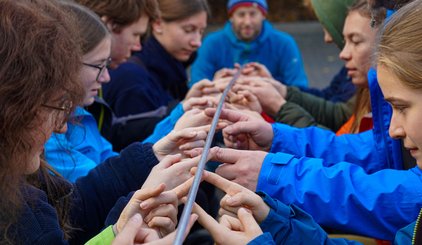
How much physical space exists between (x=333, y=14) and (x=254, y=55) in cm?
260

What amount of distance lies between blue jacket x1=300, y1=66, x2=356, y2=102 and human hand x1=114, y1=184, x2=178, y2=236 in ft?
8.83

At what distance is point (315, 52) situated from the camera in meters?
11.1

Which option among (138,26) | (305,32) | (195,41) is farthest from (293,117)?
(305,32)

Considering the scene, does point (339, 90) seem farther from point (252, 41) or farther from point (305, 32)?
point (305, 32)

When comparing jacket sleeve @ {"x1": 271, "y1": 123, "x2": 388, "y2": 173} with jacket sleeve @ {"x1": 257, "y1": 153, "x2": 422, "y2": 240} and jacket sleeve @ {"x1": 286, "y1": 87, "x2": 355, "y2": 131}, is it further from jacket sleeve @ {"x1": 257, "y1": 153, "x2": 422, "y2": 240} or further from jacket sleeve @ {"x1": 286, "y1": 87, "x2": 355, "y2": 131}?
jacket sleeve @ {"x1": 286, "y1": 87, "x2": 355, "y2": 131}

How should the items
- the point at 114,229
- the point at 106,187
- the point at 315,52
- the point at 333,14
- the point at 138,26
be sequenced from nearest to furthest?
the point at 114,229 < the point at 106,187 < the point at 333,14 < the point at 138,26 < the point at 315,52

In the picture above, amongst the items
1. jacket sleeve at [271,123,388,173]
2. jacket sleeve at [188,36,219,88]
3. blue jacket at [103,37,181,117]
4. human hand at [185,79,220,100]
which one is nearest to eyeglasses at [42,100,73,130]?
jacket sleeve at [271,123,388,173]

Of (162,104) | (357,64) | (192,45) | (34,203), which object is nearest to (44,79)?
(34,203)

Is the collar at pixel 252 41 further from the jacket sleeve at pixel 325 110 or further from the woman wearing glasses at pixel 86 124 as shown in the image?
the woman wearing glasses at pixel 86 124

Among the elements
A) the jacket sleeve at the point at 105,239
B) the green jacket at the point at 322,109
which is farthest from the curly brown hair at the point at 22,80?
the green jacket at the point at 322,109

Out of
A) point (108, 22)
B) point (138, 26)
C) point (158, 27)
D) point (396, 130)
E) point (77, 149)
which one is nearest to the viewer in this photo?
point (396, 130)

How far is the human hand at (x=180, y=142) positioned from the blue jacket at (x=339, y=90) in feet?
7.28

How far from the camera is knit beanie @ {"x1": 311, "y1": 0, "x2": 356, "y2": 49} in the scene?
302 cm

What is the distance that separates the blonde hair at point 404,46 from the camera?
1735 millimetres
